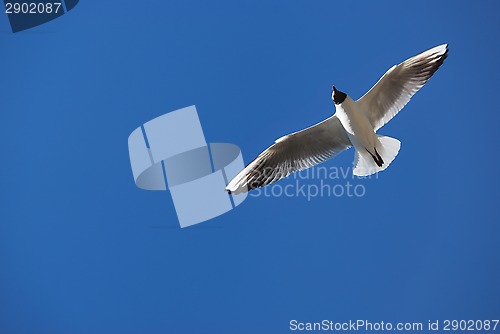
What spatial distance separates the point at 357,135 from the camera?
14.0ft

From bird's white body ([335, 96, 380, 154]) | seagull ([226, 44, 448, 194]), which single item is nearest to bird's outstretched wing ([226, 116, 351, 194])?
seagull ([226, 44, 448, 194])

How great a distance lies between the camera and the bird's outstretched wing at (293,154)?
4406 millimetres

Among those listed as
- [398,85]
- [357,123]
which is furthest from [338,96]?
[398,85]

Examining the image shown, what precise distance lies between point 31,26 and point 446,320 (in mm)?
4176

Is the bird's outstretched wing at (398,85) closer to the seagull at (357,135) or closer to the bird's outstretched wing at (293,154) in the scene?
the seagull at (357,135)

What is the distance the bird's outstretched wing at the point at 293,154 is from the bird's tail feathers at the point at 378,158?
19 cm

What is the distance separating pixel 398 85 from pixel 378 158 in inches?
17.3

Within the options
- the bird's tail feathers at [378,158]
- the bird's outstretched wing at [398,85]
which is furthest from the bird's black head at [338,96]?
the bird's tail feathers at [378,158]

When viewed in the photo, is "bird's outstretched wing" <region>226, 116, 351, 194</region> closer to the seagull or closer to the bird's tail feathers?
the seagull

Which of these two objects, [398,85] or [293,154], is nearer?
[398,85]

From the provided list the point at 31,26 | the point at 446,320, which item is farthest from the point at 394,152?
the point at 31,26

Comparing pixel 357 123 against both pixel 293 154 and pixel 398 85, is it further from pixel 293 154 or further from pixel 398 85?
pixel 293 154

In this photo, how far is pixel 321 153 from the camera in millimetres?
4535

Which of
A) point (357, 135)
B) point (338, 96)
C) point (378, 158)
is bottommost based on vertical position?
point (378, 158)
